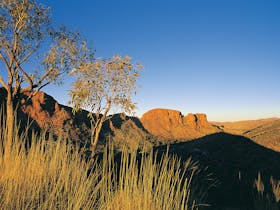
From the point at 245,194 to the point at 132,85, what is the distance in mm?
11771

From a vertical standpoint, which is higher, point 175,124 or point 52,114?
point 52,114

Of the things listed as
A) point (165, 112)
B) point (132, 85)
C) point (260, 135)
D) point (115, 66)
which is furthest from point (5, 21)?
point (165, 112)

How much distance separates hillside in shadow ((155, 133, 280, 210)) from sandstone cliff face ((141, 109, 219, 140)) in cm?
11051

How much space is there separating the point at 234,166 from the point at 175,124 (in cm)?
13353

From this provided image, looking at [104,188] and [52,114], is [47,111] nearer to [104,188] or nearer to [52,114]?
[52,114]

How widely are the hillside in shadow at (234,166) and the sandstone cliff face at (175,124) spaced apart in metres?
111

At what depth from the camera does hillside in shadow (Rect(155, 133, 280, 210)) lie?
39.0 ft

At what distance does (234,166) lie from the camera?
15.7 meters

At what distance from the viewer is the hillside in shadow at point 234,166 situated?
11.9m

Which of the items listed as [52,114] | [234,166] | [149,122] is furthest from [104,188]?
[149,122]

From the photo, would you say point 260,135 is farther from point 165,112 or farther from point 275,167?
point 165,112

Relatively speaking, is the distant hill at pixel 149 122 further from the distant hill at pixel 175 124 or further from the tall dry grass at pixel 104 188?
the tall dry grass at pixel 104 188

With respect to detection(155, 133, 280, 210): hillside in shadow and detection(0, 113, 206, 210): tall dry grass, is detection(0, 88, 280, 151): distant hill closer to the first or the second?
detection(155, 133, 280, 210): hillside in shadow

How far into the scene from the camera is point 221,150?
21.8 metres
